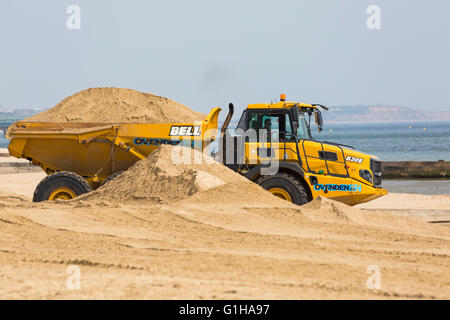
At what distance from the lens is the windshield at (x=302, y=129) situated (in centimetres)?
1259

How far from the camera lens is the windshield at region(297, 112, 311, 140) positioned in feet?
41.3

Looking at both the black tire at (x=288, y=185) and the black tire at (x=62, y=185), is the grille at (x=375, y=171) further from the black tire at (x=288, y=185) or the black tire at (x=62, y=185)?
the black tire at (x=62, y=185)

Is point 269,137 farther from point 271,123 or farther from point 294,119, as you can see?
point 294,119

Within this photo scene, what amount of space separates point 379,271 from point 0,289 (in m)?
4.19

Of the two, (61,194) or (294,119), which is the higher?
(294,119)

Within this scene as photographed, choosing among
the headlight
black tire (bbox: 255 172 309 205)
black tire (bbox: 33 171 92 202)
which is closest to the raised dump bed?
black tire (bbox: 33 171 92 202)

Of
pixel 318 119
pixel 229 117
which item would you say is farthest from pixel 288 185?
pixel 229 117

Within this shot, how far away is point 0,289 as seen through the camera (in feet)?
22.5

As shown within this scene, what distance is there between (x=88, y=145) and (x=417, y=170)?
15.4 meters

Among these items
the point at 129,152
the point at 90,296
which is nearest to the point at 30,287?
the point at 90,296

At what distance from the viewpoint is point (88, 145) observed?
1308cm

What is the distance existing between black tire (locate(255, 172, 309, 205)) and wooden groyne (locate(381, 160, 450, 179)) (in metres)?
13.3
